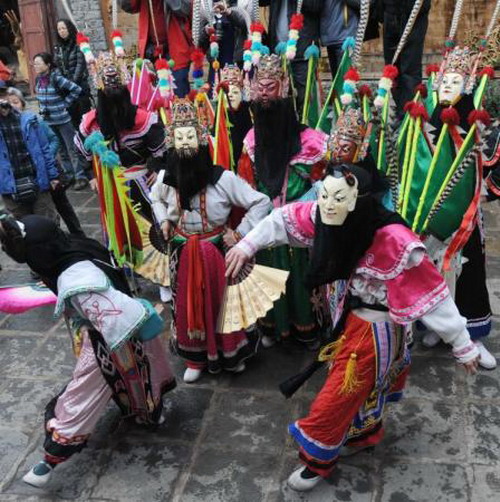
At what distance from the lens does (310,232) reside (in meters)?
2.97

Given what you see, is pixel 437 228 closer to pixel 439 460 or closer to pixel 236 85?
pixel 439 460

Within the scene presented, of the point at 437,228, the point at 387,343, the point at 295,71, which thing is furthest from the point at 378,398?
the point at 295,71

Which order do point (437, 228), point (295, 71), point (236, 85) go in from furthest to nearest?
point (295, 71) < point (236, 85) < point (437, 228)

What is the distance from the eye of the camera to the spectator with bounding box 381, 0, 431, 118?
6.62m

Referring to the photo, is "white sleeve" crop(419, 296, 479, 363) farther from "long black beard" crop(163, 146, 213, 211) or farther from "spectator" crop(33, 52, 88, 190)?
"spectator" crop(33, 52, 88, 190)

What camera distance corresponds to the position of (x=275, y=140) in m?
3.89

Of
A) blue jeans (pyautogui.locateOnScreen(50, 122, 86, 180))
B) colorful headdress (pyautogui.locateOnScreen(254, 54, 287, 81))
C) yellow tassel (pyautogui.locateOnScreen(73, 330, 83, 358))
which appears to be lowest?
blue jeans (pyautogui.locateOnScreen(50, 122, 86, 180))

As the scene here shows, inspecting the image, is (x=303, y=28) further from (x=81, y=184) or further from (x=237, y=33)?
(x=81, y=184)

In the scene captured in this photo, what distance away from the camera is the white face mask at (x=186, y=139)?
3.57 metres

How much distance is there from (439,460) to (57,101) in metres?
6.13

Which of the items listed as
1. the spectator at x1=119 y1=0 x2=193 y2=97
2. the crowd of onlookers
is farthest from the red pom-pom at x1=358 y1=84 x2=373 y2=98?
the spectator at x1=119 y1=0 x2=193 y2=97

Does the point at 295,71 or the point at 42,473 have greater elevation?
the point at 295,71

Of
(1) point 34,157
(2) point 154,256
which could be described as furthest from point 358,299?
(1) point 34,157

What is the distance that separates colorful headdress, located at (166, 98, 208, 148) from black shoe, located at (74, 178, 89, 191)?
4.70m
